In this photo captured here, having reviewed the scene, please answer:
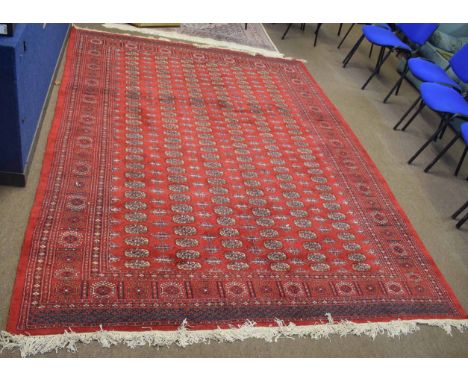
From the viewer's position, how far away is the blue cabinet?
2.13 metres

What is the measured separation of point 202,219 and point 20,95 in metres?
1.13

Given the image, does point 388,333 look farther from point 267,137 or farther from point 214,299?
point 267,137

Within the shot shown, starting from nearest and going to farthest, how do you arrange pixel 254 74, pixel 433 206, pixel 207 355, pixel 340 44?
pixel 207 355, pixel 433 206, pixel 254 74, pixel 340 44

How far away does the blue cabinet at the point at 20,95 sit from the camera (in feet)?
6.99

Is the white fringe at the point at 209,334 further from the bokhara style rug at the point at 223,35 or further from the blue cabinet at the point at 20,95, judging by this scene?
the bokhara style rug at the point at 223,35

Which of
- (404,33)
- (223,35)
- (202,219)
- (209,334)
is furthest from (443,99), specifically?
(209,334)

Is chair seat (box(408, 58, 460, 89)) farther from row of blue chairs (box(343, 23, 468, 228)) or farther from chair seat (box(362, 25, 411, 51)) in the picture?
chair seat (box(362, 25, 411, 51))

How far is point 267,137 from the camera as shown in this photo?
11.1 feet

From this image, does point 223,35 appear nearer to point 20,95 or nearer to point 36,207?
point 20,95

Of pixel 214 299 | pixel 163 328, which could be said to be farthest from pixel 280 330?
pixel 163 328

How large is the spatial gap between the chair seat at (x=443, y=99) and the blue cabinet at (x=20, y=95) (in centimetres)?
268

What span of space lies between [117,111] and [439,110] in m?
2.31

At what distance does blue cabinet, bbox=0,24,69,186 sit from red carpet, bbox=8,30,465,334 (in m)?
0.16

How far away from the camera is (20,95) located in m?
2.29
